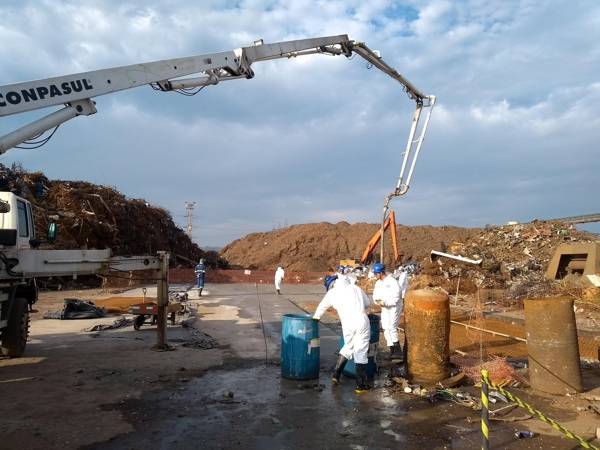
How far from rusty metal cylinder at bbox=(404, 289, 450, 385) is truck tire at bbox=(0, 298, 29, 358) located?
6843 mm

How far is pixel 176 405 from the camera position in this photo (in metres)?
6.28

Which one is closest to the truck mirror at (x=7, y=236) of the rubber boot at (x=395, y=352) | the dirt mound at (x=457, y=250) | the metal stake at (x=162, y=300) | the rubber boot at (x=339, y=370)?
the metal stake at (x=162, y=300)

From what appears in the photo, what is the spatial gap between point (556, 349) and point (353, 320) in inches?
111

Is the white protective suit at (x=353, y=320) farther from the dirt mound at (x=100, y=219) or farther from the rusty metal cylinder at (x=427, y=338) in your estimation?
the dirt mound at (x=100, y=219)

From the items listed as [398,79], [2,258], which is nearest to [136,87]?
[2,258]

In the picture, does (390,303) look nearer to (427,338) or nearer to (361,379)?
(427,338)

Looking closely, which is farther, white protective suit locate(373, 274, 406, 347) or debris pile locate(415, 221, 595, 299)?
debris pile locate(415, 221, 595, 299)

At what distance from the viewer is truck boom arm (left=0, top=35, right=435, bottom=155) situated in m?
7.29

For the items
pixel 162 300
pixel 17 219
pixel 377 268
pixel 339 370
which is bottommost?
pixel 339 370

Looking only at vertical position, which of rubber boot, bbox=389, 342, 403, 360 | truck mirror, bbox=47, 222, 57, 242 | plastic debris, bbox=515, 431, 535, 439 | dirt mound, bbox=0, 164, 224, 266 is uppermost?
dirt mound, bbox=0, 164, 224, 266

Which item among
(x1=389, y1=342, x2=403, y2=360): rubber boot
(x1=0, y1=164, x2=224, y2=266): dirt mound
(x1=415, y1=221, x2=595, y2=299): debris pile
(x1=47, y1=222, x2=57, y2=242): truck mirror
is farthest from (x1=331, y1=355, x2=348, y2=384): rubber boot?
(x1=0, y1=164, x2=224, y2=266): dirt mound

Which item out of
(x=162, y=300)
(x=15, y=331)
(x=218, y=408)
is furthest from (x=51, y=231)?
(x=218, y=408)

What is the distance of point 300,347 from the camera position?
746 cm

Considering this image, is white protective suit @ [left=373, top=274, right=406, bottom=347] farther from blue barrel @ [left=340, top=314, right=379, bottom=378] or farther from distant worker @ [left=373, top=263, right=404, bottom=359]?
blue barrel @ [left=340, top=314, right=379, bottom=378]
